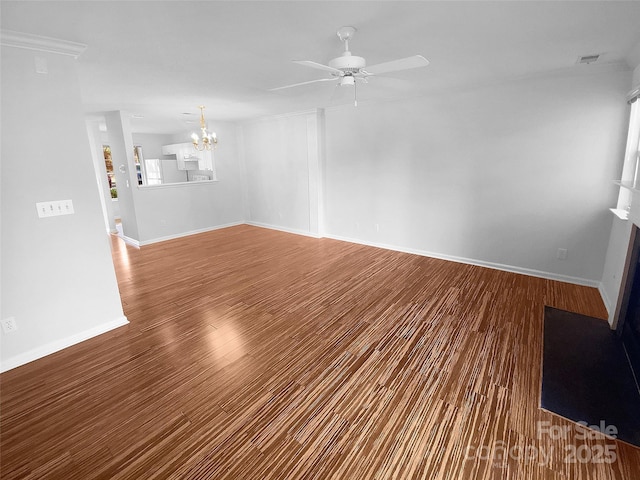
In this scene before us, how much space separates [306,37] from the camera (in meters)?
2.36

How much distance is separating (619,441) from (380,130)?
4646 mm

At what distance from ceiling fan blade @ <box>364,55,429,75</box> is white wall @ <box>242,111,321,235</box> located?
11.5ft

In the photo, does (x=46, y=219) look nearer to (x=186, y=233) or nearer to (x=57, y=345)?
(x=57, y=345)

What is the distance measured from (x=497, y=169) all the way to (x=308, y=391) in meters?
3.87

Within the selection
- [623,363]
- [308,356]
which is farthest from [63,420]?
[623,363]

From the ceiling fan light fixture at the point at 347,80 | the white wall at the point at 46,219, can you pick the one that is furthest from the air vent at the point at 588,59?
the white wall at the point at 46,219

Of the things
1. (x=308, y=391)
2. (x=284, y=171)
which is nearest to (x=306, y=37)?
(x=308, y=391)

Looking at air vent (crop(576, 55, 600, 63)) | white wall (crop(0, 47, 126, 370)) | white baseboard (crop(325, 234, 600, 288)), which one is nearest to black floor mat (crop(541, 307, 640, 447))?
white baseboard (crop(325, 234, 600, 288))

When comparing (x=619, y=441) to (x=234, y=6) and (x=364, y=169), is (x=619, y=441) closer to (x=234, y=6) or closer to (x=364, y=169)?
(x=234, y=6)

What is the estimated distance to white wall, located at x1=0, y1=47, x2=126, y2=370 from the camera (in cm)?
234

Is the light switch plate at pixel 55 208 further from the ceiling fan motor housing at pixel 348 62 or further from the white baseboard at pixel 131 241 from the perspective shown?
the white baseboard at pixel 131 241

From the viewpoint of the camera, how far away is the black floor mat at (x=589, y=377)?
6.30ft

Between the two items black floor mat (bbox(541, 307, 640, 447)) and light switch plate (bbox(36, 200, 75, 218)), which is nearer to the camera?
black floor mat (bbox(541, 307, 640, 447))

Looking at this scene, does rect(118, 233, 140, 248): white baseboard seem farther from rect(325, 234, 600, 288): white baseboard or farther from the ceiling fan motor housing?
the ceiling fan motor housing
